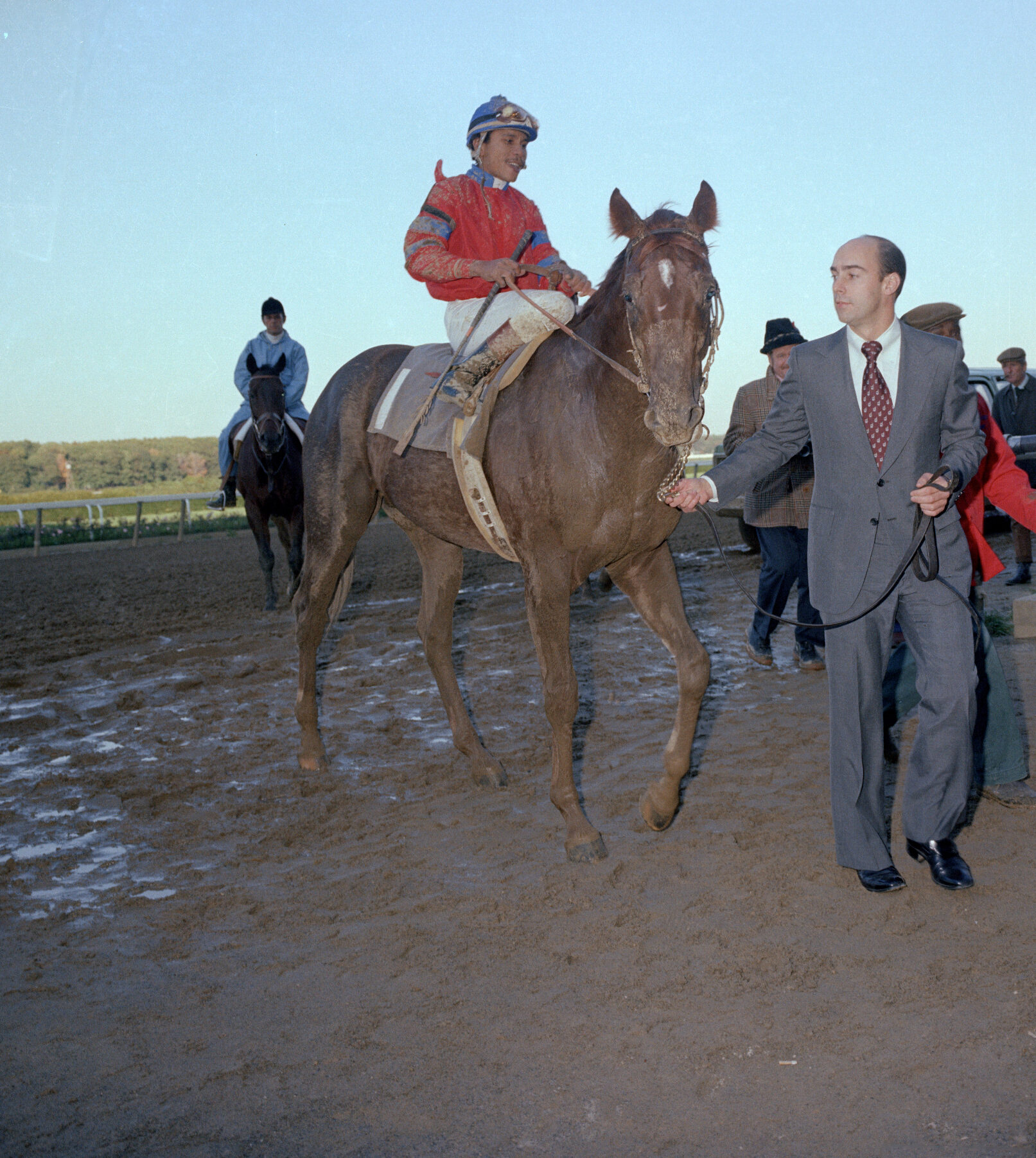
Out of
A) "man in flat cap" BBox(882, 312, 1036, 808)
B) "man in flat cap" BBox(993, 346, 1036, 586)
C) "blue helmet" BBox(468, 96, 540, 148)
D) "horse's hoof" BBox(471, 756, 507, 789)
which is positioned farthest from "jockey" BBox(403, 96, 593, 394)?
"man in flat cap" BBox(993, 346, 1036, 586)

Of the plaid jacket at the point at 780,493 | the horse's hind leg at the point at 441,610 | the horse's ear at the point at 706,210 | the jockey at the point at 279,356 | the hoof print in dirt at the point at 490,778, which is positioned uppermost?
the jockey at the point at 279,356

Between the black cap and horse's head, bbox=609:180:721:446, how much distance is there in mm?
3505

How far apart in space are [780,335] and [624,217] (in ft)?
11.8

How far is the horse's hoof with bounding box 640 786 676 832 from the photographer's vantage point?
4.53 meters

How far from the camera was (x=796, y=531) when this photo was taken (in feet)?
24.5

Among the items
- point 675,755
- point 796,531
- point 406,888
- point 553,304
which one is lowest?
point 406,888

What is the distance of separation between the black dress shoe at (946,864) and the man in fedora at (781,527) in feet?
11.3

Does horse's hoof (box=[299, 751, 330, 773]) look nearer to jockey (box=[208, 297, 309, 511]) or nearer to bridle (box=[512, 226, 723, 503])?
bridle (box=[512, 226, 723, 503])

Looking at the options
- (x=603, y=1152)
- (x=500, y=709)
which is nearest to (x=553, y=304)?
(x=500, y=709)

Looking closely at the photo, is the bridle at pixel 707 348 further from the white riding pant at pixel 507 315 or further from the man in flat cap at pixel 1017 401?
the man in flat cap at pixel 1017 401

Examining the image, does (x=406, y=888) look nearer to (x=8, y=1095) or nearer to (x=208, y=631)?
(x=8, y=1095)

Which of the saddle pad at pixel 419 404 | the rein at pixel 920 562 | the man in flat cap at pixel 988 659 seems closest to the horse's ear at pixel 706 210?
the man in flat cap at pixel 988 659

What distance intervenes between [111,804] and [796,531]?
4.69m

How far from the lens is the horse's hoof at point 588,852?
429cm
